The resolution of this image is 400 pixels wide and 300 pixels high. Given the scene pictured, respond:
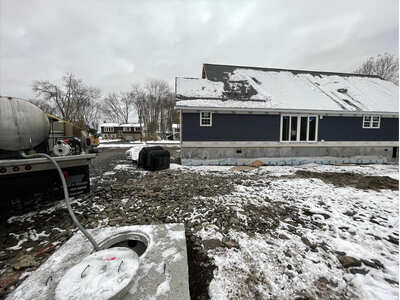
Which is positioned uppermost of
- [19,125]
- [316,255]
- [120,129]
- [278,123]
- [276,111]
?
[120,129]

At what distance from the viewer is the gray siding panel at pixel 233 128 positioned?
27.7ft

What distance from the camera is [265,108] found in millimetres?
8594

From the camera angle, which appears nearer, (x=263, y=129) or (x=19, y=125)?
(x=19, y=125)

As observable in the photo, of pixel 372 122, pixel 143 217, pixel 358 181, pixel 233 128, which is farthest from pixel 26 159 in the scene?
pixel 372 122

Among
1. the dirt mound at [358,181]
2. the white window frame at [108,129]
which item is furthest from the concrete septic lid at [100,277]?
the white window frame at [108,129]

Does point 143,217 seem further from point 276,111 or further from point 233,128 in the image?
point 276,111

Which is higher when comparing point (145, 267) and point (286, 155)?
point (286, 155)

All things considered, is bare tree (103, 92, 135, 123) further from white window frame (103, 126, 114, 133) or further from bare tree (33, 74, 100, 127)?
bare tree (33, 74, 100, 127)

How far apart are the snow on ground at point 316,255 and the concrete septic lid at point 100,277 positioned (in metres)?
0.92

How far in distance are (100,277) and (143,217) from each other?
5.82 ft

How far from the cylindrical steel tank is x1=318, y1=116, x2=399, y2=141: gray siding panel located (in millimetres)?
11918

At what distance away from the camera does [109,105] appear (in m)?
45.6

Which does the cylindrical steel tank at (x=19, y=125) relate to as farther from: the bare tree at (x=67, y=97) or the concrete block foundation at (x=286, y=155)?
the bare tree at (x=67, y=97)

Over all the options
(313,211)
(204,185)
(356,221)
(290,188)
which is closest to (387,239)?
(356,221)
